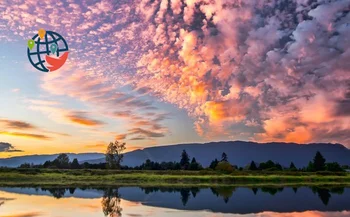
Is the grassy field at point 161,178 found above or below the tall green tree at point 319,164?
below

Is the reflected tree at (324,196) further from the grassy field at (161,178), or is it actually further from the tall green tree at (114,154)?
the tall green tree at (114,154)

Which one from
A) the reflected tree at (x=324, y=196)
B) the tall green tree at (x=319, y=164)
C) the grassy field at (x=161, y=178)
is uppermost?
the tall green tree at (x=319, y=164)

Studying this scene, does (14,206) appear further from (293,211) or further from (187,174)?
(187,174)

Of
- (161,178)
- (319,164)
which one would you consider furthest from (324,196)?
(319,164)

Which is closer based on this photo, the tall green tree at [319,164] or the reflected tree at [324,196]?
the reflected tree at [324,196]

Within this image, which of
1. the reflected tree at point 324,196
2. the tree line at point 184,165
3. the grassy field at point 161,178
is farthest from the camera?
the tree line at point 184,165

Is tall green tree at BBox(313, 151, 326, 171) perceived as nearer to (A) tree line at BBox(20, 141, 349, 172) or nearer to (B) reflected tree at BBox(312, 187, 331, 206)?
(A) tree line at BBox(20, 141, 349, 172)

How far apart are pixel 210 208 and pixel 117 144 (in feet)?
267

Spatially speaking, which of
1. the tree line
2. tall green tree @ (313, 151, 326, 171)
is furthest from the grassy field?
tall green tree @ (313, 151, 326, 171)

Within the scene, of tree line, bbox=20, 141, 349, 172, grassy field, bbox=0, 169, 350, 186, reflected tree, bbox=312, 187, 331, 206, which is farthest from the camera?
tree line, bbox=20, 141, 349, 172

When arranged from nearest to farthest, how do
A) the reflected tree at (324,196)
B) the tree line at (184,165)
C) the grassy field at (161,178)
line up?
1. the reflected tree at (324,196)
2. the grassy field at (161,178)
3. the tree line at (184,165)

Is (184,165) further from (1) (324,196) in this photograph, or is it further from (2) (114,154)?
(1) (324,196)

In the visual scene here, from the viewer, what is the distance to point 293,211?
2625cm

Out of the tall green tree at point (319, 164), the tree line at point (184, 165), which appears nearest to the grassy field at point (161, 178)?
the tree line at point (184, 165)
